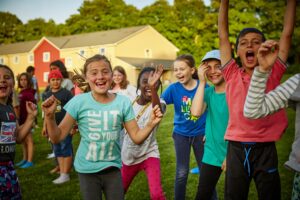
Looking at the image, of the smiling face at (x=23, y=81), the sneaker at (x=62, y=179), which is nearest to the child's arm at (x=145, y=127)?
the sneaker at (x=62, y=179)

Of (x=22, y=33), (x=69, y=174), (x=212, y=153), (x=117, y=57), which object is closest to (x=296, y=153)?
(x=212, y=153)

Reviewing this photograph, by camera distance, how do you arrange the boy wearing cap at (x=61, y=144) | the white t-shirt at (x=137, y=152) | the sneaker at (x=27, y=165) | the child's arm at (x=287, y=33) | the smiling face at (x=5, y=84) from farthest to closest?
the sneaker at (x=27, y=165)
the boy wearing cap at (x=61, y=144)
the white t-shirt at (x=137, y=152)
the smiling face at (x=5, y=84)
the child's arm at (x=287, y=33)

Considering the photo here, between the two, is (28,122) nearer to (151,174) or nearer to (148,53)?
(151,174)

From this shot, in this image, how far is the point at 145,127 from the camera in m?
3.15

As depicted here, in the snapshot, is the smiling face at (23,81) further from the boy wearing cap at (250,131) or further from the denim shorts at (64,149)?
the boy wearing cap at (250,131)

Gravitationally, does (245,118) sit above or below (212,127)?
above

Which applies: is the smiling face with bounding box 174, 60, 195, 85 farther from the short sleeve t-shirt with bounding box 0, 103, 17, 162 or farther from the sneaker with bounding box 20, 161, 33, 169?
the sneaker with bounding box 20, 161, 33, 169

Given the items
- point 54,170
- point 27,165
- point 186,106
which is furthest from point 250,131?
point 27,165

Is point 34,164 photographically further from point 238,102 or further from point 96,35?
point 96,35

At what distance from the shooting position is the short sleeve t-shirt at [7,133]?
3.30 metres

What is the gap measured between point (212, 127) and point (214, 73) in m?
0.60

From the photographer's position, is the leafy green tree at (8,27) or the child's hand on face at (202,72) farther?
the leafy green tree at (8,27)

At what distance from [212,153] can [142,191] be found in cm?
215

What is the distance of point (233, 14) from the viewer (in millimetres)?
53594
